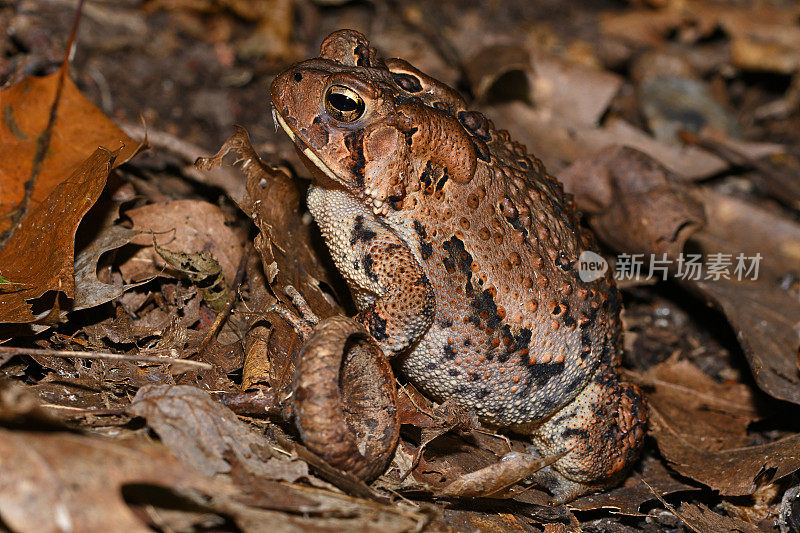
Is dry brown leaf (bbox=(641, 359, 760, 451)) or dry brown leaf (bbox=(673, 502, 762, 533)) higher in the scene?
dry brown leaf (bbox=(641, 359, 760, 451))

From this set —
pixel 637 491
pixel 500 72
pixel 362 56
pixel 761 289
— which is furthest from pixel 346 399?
pixel 761 289

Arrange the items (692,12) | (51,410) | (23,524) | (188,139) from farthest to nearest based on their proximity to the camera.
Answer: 1. (692,12)
2. (188,139)
3. (51,410)
4. (23,524)

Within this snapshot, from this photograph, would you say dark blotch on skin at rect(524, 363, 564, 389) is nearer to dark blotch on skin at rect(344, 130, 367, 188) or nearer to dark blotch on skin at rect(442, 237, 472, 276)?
dark blotch on skin at rect(442, 237, 472, 276)

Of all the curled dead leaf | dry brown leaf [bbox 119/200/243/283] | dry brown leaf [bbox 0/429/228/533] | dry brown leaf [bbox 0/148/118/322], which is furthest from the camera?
dry brown leaf [bbox 119/200/243/283]

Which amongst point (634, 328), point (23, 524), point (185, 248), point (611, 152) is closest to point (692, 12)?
point (611, 152)

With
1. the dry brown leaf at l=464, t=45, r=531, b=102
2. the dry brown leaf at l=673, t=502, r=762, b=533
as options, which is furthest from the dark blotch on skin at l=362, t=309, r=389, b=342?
the dry brown leaf at l=464, t=45, r=531, b=102

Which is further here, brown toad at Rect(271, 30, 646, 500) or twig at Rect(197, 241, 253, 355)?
twig at Rect(197, 241, 253, 355)

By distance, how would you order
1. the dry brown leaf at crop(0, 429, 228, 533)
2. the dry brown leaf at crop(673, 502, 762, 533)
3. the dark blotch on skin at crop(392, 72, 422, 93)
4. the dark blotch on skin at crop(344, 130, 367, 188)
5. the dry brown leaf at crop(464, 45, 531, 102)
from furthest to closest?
the dry brown leaf at crop(464, 45, 531, 102)
the dry brown leaf at crop(673, 502, 762, 533)
the dark blotch on skin at crop(392, 72, 422, 93)
the dark blotch on skin at crop(344, 130, 367, 188)
the dry brown leaf at crop(0, 429, 228, 533)

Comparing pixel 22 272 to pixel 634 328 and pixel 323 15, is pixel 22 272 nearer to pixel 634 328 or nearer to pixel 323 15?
pixel 634 328

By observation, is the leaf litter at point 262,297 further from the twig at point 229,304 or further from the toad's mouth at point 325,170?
the toad's mouth at point 325,170
